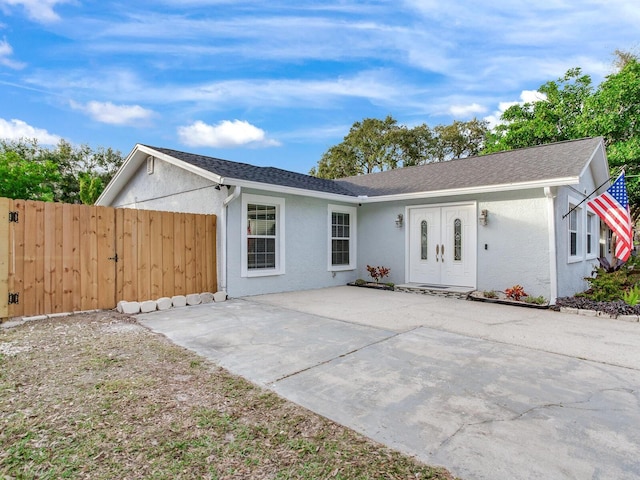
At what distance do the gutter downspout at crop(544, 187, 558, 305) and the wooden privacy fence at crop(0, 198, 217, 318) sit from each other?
7.32 meters

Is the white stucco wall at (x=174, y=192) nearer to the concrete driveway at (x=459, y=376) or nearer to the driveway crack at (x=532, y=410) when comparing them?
the concrete driveway at (x=459, y=376)

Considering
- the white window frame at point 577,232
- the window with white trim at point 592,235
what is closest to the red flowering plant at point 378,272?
the white window frame at point 577,232

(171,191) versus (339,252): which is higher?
(171,191)

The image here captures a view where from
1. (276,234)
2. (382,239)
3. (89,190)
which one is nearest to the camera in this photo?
(276,234)

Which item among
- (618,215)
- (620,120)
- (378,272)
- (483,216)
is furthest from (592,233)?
(378,272)

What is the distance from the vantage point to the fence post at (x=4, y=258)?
17.1ft

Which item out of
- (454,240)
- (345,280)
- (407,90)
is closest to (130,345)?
(345,280)

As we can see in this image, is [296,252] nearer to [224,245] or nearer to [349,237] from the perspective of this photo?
[224,245]

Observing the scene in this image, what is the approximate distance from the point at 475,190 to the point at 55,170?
2142 centimetres

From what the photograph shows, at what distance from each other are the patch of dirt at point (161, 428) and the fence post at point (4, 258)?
80.5 inches

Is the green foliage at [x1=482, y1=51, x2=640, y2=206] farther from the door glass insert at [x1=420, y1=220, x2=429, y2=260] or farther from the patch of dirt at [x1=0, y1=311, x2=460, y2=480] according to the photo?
the patch of dirt at [x1=0, y1=311, x2=460, y2=480]

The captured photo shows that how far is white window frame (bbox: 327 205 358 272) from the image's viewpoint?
32.4ft

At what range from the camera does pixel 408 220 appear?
9688mm

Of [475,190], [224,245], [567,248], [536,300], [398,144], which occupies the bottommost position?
[536,300]
